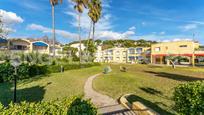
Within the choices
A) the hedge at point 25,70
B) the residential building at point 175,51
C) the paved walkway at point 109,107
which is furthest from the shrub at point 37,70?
the residential building at point 175,51

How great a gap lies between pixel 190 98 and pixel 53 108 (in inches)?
173

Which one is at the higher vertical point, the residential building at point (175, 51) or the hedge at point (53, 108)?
the residential building at point (175, 51)

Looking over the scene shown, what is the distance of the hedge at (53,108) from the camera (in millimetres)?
4184

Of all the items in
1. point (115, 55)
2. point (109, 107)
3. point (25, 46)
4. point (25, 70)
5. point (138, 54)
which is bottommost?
point (109, 107)

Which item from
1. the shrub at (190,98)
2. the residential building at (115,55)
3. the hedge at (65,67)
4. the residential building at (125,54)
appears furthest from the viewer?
the residential building at (115,55)

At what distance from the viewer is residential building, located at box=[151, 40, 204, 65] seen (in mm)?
50469

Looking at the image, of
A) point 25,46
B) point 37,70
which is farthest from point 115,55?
point 37,70

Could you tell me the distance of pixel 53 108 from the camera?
448cm

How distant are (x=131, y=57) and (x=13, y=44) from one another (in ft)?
150

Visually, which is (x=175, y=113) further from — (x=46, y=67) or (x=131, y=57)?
(x=131, y=57)

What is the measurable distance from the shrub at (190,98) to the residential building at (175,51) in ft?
159

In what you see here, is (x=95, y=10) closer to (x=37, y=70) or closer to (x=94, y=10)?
(x=94, y=10)

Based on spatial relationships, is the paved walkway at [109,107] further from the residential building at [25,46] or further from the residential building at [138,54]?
the residential building at [138,54]

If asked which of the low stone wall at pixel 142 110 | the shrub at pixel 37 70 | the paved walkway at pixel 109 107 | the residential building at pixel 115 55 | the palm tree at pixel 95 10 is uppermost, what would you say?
the palm tree at pixel 95 10
